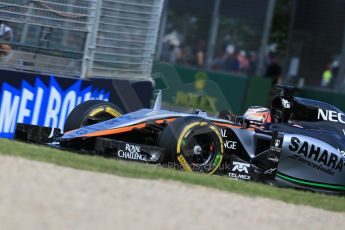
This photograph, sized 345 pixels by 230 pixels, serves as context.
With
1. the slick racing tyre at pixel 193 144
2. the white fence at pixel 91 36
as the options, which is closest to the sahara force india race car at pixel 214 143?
the slick racing tyre at pixel 193 144

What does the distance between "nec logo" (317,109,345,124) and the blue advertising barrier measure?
158 inches

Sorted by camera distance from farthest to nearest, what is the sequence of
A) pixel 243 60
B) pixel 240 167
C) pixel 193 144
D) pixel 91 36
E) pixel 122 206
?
pixel 243 60
pixel 91 36
pixel 240 167
pixel 193 144
pixel 122 206

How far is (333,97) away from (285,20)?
50.9ft

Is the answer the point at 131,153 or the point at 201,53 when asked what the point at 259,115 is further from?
the point at 201,53

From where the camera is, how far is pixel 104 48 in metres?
13.0

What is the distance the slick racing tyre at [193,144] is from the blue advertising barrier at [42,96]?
132 inches

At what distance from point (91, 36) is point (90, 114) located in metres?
3.05

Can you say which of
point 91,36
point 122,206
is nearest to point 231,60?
point 91,36

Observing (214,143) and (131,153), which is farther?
(214,143)

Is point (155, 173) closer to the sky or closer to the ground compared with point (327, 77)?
closer to the ground

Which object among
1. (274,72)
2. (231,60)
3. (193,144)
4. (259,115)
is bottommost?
(193,144)

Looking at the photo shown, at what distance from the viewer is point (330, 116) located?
33.8 ft

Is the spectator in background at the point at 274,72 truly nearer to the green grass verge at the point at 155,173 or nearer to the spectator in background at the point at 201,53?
the spectator in background at the point at 201,53

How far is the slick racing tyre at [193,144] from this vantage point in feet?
28.9
